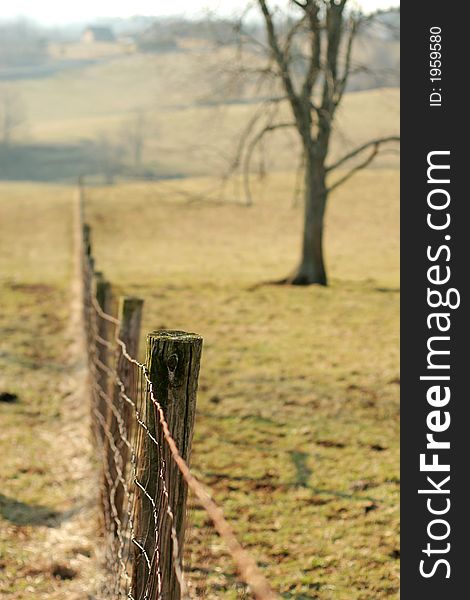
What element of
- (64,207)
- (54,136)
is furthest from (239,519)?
(54,136)

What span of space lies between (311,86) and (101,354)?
11334 mm

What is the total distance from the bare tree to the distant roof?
17398 cm

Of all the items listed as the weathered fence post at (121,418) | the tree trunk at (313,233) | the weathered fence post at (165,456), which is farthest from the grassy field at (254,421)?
the weathered fence post at (165,456)

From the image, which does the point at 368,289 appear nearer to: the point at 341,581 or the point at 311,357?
the point at 311,357

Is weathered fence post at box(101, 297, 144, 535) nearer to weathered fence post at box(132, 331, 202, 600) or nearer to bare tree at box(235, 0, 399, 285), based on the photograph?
weathered fence post at box(132, 331, 202, 600)

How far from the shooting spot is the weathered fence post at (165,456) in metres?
3.54

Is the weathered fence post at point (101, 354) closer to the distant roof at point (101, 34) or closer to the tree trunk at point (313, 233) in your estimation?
the tree trunk at point (313, 233)

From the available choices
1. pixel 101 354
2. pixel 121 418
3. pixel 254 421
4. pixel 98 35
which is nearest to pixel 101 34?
pixel 98 35

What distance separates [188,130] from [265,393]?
7178 centimetres

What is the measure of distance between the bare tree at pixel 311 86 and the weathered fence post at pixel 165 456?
1375cm

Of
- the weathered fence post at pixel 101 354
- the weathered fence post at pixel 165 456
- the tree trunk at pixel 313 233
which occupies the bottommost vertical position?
the weathered fence post at pixel 165 456

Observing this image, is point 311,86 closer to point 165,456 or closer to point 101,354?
point 101,354

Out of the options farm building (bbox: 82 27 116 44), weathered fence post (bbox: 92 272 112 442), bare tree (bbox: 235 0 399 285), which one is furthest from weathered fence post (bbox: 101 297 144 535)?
farm building (bbox: 82 27 116 44)

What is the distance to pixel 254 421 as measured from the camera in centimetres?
897
